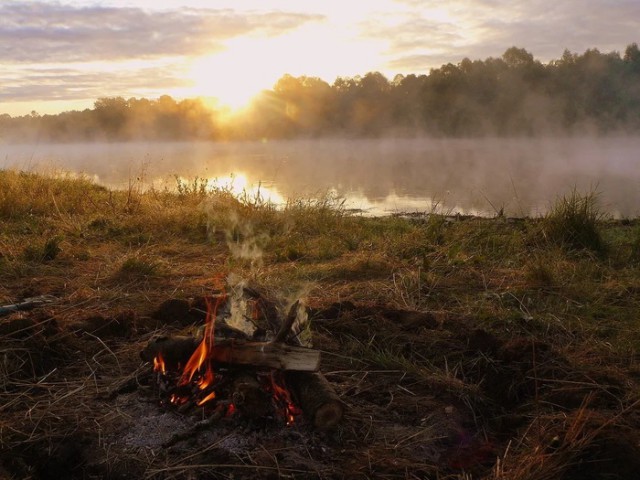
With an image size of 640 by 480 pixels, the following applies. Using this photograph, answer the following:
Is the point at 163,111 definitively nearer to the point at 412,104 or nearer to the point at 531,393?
the point at 412,104

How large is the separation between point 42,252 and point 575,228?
5.65 m

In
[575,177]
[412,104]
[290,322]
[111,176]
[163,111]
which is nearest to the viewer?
[290,322]

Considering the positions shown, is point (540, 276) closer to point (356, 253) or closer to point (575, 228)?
point (575, 228)

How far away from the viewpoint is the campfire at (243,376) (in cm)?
261

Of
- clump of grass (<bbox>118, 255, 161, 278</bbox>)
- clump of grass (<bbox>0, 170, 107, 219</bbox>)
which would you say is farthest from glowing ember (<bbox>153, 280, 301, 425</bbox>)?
clump of grass (<bbox>0, 170, 107, 219</bbox>)

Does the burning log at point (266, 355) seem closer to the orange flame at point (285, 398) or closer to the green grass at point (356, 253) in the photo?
the orange flame at point (285, 398)

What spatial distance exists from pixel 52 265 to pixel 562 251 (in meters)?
5.25

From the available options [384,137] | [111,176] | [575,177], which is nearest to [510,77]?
[384,137]

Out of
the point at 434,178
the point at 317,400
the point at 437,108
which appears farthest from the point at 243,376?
the point at 437,108

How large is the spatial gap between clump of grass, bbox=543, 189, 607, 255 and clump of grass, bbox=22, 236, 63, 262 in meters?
5.29

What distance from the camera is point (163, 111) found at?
5228cm

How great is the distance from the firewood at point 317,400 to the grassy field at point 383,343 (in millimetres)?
68

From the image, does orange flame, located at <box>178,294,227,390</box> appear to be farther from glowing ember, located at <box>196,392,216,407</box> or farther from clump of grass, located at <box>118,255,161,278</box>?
clump of grass, located at <box>118,255,161,278</box>

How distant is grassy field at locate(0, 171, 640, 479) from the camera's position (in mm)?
2453
